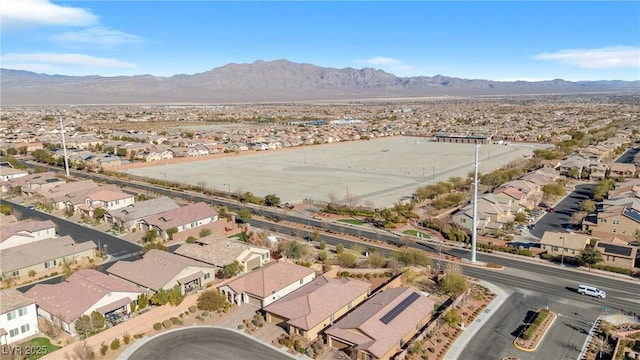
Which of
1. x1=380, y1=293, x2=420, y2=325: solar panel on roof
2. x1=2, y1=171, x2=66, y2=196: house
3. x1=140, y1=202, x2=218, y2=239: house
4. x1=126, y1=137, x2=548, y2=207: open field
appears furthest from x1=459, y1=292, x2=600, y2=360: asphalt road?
x1=2, y1=171, x2=66, y2=196: house

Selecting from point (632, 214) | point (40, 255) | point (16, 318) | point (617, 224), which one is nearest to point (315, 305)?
point (16, 318)

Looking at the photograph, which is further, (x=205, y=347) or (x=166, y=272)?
(x=166, y=272)

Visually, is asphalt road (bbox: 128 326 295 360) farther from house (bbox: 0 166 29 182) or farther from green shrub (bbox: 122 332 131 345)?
house (bbox: 0 166 29 182)

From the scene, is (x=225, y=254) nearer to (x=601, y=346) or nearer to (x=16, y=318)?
(x=16, y=318)

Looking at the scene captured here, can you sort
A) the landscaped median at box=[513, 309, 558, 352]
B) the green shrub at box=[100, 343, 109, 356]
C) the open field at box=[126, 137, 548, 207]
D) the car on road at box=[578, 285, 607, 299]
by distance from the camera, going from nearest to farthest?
the green shrub at box=[100, 343, 109, 356] < the landscaped median at box=[513, 309, 558, 352] < the car on road at box=[578, 285, 607, 299] < the open field at box=[126, 137, 548, 207]

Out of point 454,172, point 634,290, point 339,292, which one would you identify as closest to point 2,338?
point 339,292

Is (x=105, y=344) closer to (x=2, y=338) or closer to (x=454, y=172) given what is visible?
(x=2, y=338)
